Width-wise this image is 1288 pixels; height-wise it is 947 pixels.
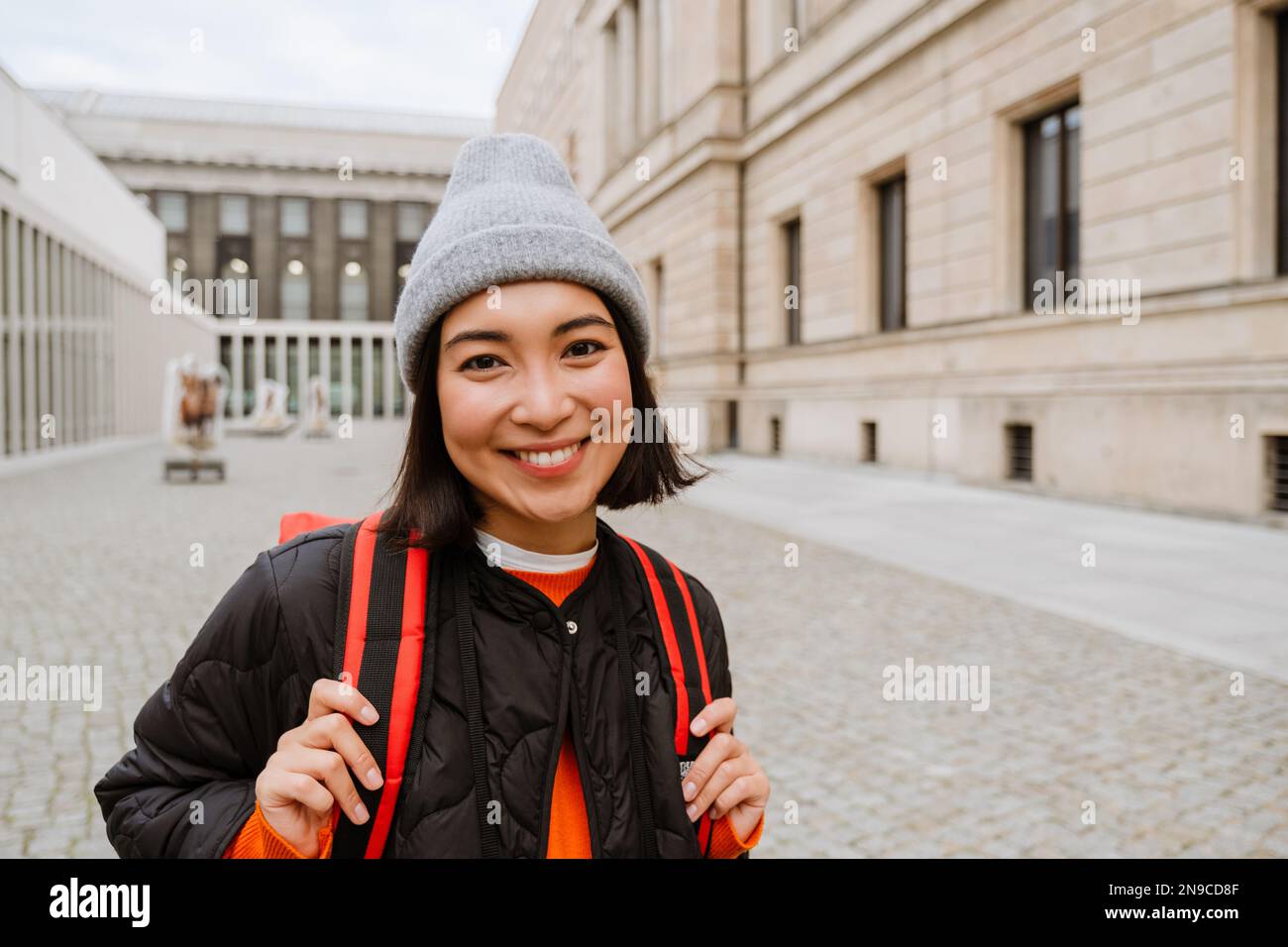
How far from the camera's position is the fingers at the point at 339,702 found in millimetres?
1289

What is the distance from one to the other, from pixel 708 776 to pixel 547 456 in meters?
0.53

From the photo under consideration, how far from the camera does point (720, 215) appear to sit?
24.7 metres

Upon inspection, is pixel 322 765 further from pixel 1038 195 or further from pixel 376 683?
pixel 1038 195

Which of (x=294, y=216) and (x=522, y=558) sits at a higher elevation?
(x=294, y=216)

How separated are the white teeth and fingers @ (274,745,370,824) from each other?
0.51 meters

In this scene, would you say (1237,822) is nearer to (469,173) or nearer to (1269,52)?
(469,173)

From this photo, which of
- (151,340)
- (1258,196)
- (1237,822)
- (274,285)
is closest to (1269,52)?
(1258,196)

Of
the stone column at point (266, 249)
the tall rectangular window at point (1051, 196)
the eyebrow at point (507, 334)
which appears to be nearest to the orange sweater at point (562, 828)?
the eyebrow at point (507, 334)

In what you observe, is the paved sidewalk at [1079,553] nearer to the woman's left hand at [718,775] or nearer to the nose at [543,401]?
the woman's left hand at [718,775]

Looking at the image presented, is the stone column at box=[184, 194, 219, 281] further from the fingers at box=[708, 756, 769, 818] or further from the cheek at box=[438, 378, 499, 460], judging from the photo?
the fingers at box=[708, 756, 769, 818]

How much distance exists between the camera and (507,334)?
4.99 ft

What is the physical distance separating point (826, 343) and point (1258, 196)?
31.9 feet

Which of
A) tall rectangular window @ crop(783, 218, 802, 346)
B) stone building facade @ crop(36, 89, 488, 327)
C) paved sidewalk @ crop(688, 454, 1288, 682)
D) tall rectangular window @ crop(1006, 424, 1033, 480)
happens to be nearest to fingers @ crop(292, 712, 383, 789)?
paved sidewalk @ crop(688, 454, 1288, 682)

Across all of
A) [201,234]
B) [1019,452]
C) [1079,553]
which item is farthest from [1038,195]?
[201,234]
